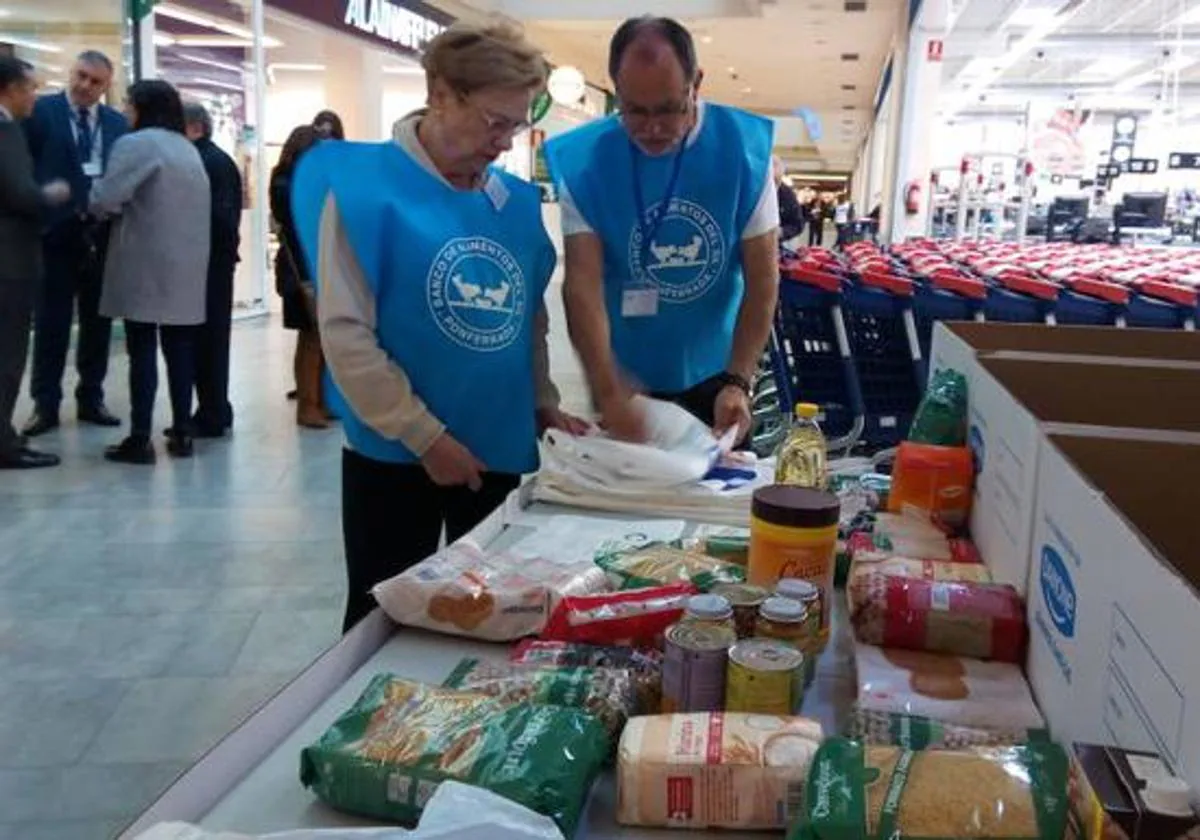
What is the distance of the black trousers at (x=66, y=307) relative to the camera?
5453mm

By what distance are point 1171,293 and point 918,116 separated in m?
6.63

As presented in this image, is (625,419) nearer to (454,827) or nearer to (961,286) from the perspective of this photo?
(454,827)

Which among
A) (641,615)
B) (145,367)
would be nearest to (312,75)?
(145,367)

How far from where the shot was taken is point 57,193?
4.89 meters

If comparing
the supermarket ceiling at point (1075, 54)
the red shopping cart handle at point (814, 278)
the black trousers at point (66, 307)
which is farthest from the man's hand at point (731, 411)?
the supermarket ceiling at point (1075, 54)

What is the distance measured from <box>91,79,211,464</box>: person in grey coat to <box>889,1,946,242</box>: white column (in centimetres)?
768

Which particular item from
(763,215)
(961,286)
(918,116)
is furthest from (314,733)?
(918,116)

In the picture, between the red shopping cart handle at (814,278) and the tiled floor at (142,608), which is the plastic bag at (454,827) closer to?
the tiled floor at (142,608)

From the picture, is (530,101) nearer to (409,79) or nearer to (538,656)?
(538,656)

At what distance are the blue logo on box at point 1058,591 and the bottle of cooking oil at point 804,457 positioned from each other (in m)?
0.60

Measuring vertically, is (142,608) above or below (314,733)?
below

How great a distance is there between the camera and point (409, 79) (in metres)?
15.0

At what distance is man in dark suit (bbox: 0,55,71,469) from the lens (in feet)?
14.9

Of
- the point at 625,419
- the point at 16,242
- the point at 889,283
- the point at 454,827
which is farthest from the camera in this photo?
the point at 16,242
